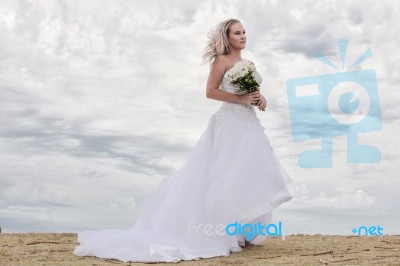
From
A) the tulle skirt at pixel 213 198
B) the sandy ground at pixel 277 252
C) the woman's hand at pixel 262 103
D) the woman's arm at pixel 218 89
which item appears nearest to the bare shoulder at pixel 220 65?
the woman's arm at pixel 218 89

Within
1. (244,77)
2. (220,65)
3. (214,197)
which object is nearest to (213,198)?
(214,197)

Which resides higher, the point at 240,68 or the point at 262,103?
the point at 240,68

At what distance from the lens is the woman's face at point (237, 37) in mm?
6938

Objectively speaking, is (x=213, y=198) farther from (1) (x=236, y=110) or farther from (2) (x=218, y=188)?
(1) (x=236, y=110)

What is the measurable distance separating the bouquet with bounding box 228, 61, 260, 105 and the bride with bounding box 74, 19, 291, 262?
6 centimetres

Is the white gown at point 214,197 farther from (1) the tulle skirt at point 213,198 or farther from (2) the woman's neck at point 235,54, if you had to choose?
(2) the woman's neck at point 235,54

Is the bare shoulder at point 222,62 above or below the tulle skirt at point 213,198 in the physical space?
above

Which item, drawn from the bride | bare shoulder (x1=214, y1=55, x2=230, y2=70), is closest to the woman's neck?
the bride

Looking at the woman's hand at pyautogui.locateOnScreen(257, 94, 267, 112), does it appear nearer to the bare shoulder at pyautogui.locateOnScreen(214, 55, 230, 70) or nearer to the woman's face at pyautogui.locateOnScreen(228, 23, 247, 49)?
the bare shoulder at pyautogui.locateOnScreen(214, 55, 230, 70)

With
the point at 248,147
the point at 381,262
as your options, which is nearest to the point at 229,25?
the point at 248,147

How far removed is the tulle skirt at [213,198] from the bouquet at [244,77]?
0.30 metres

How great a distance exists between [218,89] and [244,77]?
0.43 meters

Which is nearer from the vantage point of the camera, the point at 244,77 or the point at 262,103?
the point at 244,77

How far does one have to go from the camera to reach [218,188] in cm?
659
